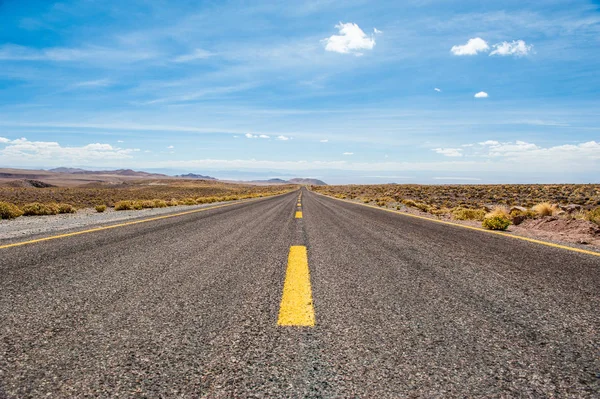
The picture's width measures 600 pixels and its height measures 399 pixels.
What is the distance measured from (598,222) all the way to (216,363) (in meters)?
9.27

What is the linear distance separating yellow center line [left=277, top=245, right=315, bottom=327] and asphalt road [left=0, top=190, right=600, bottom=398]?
0.05m

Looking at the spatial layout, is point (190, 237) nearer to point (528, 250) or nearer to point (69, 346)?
point (69, 346)

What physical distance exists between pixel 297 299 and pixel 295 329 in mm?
452

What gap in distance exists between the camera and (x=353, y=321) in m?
1.74

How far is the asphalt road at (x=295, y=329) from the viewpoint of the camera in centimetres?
116

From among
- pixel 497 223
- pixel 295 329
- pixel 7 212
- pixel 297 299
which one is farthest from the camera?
pixel 7 212

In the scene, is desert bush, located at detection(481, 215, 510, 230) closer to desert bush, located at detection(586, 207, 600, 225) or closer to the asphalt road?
desert bush, located at detection(586, 207, 600, 225)

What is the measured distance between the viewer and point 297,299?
207 cm

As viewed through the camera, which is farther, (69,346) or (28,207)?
(28,207)

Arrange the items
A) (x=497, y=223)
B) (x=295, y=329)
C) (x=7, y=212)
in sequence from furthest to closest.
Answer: (x=7, y=212) → (x=497, y=223) → (x=295, y=329)

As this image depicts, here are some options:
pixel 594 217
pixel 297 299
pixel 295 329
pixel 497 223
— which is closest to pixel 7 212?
pixel 297 299

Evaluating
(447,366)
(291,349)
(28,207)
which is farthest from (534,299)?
(28,207)

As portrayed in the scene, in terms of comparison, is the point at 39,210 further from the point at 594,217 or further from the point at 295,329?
the point at 594,217

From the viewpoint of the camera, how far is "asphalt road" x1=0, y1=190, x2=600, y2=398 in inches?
45.8
